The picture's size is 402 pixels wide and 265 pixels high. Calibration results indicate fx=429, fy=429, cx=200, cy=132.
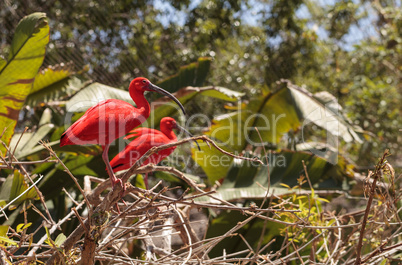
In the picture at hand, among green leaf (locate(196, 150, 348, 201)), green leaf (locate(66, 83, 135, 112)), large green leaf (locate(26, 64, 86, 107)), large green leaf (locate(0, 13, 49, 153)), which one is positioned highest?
large green leaf (locate(0, 13, 49, 153))

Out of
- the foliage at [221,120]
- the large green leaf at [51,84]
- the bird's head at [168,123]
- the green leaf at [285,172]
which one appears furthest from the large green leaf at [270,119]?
the large green leaf at [51,84]

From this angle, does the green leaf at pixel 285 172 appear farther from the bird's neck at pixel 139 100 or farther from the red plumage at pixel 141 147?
the bird's neck at pixel 139 100

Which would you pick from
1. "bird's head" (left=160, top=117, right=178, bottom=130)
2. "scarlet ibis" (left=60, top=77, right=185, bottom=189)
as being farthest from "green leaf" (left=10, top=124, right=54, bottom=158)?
"scarlet ibis" (left=60, top=77, right=185, bottom=189)

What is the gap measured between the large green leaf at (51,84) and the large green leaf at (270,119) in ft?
3.54

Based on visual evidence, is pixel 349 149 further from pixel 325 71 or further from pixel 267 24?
pixel 267 24

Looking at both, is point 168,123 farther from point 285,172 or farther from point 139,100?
point 285,172

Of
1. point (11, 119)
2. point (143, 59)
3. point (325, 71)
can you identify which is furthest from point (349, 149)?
point (11, 119)

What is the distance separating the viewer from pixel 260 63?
16.4 ft

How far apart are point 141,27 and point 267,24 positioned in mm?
1486

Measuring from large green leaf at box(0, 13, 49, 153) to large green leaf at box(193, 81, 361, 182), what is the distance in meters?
1.29

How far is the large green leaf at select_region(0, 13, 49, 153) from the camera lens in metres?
2.27

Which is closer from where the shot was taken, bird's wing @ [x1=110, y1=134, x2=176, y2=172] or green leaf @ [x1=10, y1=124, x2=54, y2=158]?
bird's wing @ [x1=110, y1=134, x2=176, y2=172]

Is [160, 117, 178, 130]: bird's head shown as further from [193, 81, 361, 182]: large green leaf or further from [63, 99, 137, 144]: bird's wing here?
[193, 81, 361, 182]: large green leaf

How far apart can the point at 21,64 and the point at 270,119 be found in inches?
72.0
